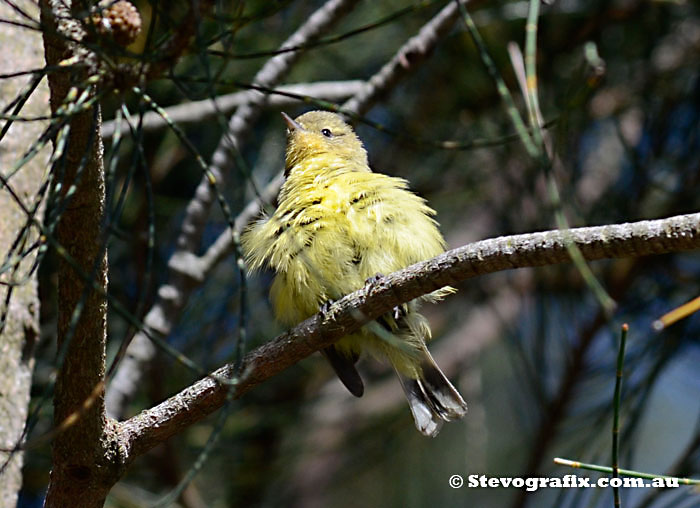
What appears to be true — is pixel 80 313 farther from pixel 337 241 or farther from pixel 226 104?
pixel 226 104

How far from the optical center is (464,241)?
4.77 m

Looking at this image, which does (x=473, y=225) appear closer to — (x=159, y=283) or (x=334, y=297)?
(x=159, y=283)

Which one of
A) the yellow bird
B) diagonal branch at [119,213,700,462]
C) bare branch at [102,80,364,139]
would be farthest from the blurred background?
diagonal branch at [119,213,700,462]

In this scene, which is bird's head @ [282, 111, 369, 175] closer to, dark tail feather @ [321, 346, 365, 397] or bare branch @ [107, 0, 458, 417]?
bare branch @ [107, 0, 458, 417]

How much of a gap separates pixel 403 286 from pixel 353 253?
Answer: 0.79 meters

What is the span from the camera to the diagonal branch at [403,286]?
1.37m

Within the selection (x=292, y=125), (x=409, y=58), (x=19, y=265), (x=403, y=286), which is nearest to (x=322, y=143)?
(x=292, y=125)

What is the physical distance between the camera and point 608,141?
4598 millimetres

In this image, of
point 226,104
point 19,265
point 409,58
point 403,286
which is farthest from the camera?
point 226,104

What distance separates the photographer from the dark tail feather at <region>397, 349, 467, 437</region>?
8.57 ft

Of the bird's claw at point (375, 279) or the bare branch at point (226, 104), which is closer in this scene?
the bird's claw at point (375, 279)

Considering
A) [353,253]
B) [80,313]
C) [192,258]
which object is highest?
[192,258]

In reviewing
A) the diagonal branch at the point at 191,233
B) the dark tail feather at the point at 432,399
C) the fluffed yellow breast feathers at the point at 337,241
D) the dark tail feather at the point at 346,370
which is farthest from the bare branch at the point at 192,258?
the dark tail feather at the point at 432,399

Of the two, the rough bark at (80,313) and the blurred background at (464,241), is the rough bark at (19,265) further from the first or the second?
the blurred background at (464,241)
